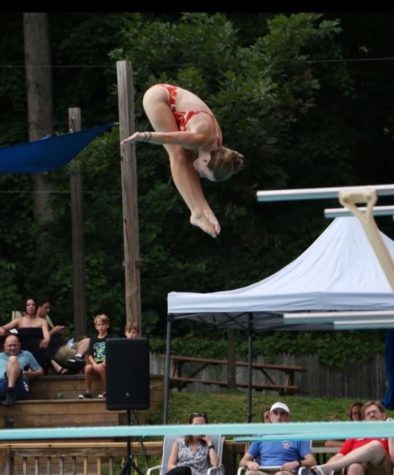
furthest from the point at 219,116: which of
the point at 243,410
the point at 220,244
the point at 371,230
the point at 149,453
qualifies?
the point at 371,230

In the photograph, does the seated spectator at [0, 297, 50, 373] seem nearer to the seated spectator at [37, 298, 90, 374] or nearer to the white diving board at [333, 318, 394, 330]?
the seated spectator at [37, 298, 90, 374]

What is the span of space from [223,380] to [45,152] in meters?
7.13


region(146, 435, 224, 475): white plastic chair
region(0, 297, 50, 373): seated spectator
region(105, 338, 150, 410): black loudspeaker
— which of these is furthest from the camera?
region(0, 297, 50, 373): seated spectator

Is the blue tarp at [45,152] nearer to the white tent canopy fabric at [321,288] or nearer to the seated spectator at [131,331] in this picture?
the seated spectator at [131,331]

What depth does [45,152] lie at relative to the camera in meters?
13.2

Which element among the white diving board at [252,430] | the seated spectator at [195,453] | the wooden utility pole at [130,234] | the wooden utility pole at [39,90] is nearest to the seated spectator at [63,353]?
the wooden utility pole at [130,234]

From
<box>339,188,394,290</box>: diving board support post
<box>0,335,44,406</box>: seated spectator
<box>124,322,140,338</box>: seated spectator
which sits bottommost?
<box>0,335,44,406</box>: seated spectator

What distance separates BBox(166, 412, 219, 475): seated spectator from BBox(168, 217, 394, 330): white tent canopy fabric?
970mm

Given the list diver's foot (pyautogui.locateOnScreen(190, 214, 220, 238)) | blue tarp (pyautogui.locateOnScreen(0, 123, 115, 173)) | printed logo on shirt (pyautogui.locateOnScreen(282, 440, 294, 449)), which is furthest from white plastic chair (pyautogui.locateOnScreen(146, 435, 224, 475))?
diver's foot (pyautogui.locateOnScreen(190, 214, 220, 238))

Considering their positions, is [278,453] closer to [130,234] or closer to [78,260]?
[130,234]

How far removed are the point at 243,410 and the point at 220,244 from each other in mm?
5109

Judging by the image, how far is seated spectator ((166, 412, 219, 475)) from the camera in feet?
32.7

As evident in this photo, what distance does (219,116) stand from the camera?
17.1 meters

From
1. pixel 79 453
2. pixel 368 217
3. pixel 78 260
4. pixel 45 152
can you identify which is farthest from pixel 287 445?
pixel 78 260
